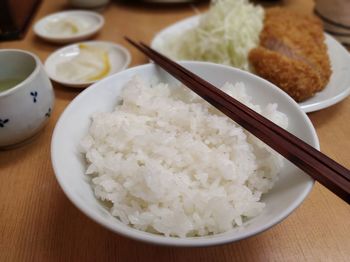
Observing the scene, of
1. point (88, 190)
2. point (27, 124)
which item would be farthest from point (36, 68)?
point (88, 190)

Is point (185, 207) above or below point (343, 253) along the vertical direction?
above

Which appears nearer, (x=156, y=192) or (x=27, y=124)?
(x=156, y=192)

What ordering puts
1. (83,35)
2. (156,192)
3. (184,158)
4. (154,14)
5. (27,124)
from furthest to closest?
(154,14), (83,35), (27,124), (184,158), (156,192)

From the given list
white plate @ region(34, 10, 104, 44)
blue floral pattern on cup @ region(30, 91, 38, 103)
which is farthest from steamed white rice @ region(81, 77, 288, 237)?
white plate @ region(34, 10, 104, 44)

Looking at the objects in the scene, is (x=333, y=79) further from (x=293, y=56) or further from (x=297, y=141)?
(x=297, y=141)

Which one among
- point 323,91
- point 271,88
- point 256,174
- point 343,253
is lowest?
point 343,253

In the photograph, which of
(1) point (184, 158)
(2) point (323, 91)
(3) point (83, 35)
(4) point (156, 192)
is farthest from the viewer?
(3) point (83, 35)

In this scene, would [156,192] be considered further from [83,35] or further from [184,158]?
[83,35]
